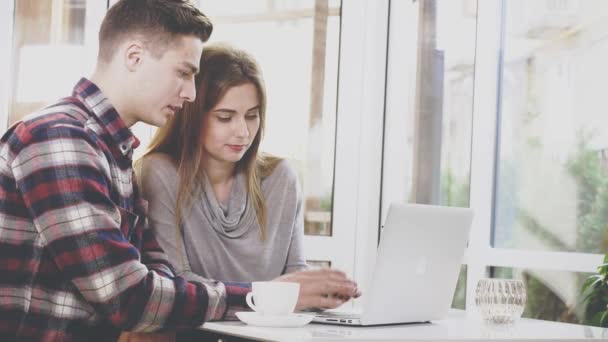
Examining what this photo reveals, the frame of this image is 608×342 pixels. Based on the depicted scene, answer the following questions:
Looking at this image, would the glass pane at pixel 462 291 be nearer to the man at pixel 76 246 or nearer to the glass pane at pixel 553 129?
the glass pane at pixel 553 129

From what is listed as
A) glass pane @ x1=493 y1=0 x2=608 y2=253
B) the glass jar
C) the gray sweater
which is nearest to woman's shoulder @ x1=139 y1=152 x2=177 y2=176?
the gray sweater

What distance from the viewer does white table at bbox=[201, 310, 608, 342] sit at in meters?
1.49

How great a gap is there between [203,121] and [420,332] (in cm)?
92

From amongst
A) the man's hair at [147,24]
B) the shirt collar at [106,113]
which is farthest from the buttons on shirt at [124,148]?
the man's hair at [147,24]

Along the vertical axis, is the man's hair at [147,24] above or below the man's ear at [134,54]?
above

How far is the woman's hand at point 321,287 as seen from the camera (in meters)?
1.82

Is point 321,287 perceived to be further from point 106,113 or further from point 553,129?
point 553,129

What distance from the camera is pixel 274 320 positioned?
158 centimetres

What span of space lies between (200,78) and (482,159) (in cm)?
178

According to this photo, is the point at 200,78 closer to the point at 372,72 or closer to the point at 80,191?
the point at 80,191

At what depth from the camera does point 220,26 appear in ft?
12.9

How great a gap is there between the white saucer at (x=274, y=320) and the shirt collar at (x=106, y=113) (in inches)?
17.9

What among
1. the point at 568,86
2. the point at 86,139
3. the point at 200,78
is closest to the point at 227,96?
the point at 200,78

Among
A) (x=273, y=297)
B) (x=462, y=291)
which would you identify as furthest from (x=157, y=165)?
(x=462, y=291)
